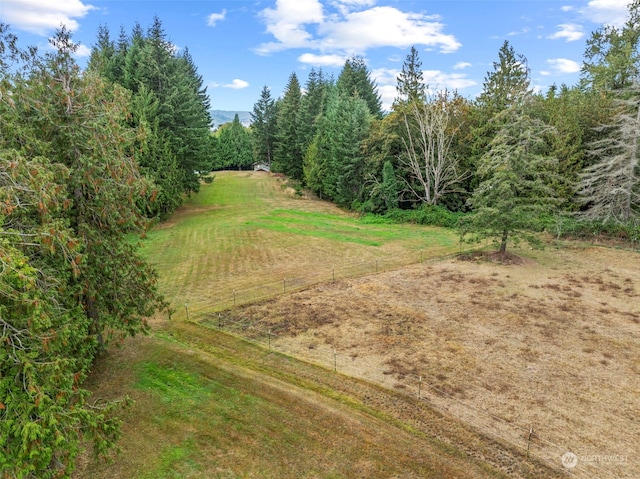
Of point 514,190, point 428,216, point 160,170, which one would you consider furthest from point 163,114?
point 514,190

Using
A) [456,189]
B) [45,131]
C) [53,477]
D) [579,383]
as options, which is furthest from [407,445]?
[456,189]

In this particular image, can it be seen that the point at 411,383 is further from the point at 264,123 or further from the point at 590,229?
the point at 264,123

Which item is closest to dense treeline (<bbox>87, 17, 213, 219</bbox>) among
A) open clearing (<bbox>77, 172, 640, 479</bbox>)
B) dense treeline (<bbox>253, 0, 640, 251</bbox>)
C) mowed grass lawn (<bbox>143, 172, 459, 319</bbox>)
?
mowed grass lawn (<bbox>143, 172, 459, 319</bbox>)

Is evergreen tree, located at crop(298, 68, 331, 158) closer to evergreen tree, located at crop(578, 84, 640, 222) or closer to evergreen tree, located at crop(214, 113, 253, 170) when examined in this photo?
evergreen tree, located at crop(214, 113, 253, 170)

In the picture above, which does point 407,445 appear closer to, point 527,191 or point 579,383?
point 579,383

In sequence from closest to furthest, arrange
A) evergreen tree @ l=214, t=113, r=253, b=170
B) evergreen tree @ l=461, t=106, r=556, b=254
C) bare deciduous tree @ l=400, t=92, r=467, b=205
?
1. evergreen tree @ l=461, t=106, r=556, b=254
2. bare deciduous tree @ l=400, t=92, r=467, b=205
3. evergreen tree @ l=214, t=113, r=253, b=170

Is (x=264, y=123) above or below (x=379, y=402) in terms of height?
above
